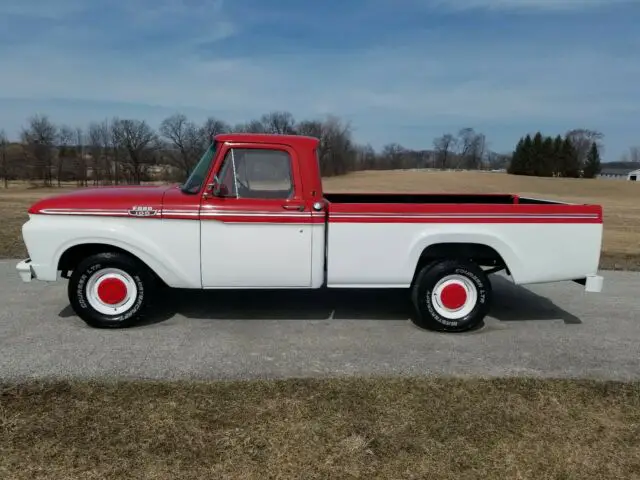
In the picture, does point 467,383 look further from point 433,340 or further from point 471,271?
point 471,271

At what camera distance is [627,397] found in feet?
13.0

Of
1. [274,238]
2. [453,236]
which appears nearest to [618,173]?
[453,236]

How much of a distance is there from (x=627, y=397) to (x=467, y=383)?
3.90 feet

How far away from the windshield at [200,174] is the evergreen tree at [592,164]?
97.9 metres

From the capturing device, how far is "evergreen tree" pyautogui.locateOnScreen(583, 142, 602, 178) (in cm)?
9025

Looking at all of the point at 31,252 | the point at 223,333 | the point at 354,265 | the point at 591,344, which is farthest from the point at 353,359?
the point at 31,252

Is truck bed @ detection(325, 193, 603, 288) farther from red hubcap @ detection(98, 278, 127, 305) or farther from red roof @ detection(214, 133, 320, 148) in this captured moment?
red hubcap @ detection(98, 278, 127, 305)

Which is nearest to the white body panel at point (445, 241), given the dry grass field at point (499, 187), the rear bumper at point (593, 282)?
the rear bumper at point (593, 282)

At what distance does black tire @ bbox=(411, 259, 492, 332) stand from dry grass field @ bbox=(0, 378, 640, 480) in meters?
1.26

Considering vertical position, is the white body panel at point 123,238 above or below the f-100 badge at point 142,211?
below

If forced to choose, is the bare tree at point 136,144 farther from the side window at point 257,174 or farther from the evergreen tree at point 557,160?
the evergreen tree at point 557,160

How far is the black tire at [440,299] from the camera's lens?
211 inches

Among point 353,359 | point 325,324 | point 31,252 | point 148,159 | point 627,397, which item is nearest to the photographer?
point 627,397

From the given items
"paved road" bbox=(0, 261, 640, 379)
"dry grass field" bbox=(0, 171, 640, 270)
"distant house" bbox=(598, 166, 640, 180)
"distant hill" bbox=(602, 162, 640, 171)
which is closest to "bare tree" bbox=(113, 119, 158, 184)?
"dry grass field" bbox=(0, 171, 640, 270)
